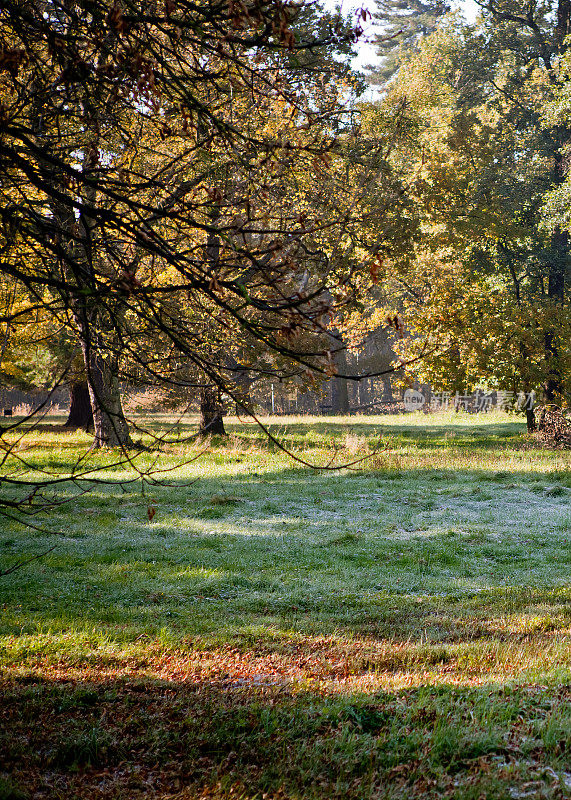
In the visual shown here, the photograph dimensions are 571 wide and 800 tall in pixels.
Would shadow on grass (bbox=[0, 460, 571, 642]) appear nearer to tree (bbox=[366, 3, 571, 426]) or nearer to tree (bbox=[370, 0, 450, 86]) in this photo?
tree (bbox=[366, 3, 571, 426])

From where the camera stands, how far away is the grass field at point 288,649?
132 inches

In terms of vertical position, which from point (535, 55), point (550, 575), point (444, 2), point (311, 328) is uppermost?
point (444, 2)

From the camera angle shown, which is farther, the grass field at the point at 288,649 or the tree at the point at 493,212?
the tree at the point at 493,212

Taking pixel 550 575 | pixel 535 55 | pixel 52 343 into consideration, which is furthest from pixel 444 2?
pixel 550 575

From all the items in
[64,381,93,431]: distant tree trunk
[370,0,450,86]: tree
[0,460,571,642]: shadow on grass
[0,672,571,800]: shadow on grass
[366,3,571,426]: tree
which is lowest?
[0,460,571,642]: shadow on grass

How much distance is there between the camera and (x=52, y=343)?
82.6ft

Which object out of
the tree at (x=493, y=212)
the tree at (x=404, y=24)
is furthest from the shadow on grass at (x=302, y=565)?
the tree at (x=404, y=24)

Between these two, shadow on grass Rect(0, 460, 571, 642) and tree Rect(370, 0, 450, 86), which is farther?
tree Rect(370, 0, 450, 86)

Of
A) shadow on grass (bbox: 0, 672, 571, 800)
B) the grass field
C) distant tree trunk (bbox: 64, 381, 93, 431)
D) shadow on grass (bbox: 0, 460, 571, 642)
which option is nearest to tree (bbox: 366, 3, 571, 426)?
shadow on grass (bbox: 0, 460, 571, 642)

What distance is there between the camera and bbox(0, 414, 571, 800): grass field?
132 inches

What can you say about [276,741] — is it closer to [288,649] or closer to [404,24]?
[288,649]

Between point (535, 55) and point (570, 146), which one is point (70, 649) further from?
point (535, 55)

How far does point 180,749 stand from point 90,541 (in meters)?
6.05

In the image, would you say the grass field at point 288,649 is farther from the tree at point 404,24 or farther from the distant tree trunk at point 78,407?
the tree at point 404,24
